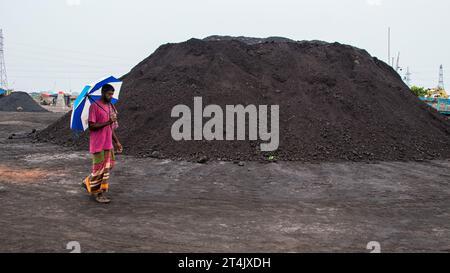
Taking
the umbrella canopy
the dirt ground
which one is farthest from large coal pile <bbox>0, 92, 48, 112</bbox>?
the umbrella canopy

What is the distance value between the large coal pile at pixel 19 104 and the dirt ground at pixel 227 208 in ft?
90.7

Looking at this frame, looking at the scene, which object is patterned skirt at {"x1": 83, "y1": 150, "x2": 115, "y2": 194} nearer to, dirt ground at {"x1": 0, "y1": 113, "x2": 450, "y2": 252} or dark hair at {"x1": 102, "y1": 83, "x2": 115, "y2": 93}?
dirt ground at {"x1": 0, "y1": 113, "x2": 450, "y2": 252}

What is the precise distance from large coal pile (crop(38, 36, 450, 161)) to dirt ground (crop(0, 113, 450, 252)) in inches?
37.8

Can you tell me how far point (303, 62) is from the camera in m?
13.1

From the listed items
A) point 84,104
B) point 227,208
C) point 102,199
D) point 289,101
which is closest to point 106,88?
point 84,104

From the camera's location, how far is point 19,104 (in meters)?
34.5

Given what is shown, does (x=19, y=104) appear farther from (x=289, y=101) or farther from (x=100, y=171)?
(x=100, y=171)

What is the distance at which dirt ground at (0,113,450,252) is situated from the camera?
4074 millimetres

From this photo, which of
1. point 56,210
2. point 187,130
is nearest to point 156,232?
point 56,210

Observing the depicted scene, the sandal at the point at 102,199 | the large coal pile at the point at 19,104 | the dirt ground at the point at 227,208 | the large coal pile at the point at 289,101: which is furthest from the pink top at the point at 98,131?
the large coal pile at the point at 19,104

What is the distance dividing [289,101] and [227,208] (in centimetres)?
659

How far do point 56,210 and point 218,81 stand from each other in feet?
25.4

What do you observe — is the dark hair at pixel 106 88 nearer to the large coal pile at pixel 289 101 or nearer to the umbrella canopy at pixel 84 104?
the umbrella canopy at pixel 84 104

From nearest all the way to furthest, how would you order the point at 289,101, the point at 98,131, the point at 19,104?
the point at 98,131, the point at 289,101, the point at 19,104
